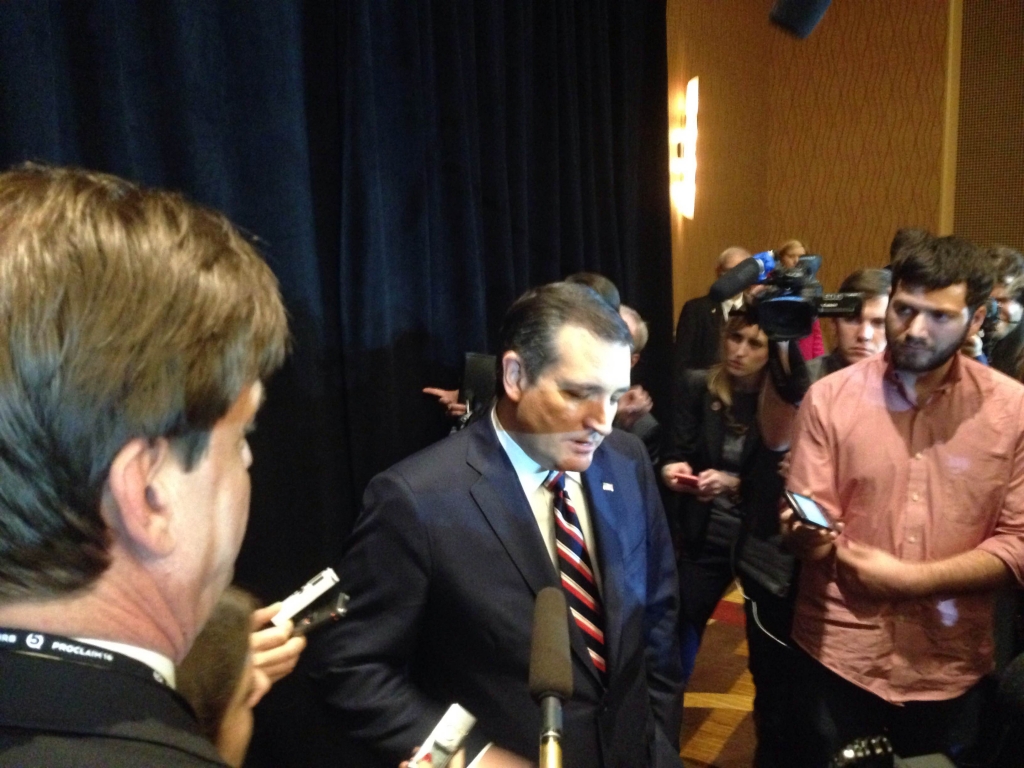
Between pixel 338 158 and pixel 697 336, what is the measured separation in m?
2.34

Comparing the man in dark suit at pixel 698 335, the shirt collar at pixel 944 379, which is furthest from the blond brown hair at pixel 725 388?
the man in dark suit at pixel 698 335

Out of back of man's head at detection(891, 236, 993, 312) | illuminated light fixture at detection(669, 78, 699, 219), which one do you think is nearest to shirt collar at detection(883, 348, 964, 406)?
back of man's head at detection(891, 236, 993, 312)

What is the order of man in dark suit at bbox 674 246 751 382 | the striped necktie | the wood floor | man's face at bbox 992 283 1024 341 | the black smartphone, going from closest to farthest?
the striped necktie, the black smartphone, the wood floor, man's face at bbox 992 283 1024 341, man in dark suit at bbox 674 246 751 382

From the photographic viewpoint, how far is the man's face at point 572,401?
55.8 inches

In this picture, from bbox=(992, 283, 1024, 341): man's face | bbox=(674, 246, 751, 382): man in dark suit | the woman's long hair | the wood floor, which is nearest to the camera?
the woman's long hair

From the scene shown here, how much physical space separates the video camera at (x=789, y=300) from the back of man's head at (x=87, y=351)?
4.31 feet

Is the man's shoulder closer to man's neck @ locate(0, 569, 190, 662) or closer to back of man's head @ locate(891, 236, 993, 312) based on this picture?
man's neck @ locate(0, 569, 190, 662)

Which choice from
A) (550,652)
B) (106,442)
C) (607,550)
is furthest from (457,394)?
(106,442)

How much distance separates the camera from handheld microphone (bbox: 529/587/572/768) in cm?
64

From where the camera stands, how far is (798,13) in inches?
73.1

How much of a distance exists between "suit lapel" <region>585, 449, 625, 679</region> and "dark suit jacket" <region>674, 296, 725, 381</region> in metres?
2.57

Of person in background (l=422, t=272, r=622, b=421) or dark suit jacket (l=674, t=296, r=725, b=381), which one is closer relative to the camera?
person in background (l=422, t=272, r=622, b=421)

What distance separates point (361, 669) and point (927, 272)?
4.65 feet

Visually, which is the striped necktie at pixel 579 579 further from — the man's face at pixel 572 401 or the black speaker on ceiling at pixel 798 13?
the black speaker on ceiling at pixel 798 13
